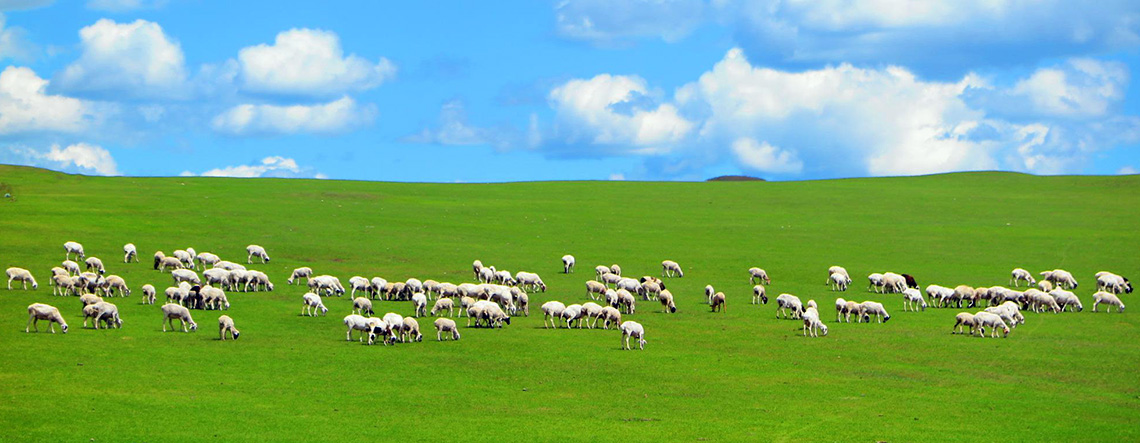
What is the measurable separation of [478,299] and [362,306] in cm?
447

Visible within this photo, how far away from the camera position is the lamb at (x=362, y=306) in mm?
37303

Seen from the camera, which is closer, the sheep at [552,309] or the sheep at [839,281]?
the sheep at [552,309]

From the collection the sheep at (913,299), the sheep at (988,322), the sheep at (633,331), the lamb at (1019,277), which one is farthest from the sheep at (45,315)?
the lamb at (1019,277)

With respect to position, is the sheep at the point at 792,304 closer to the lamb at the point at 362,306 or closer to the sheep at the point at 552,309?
the sheep at the point at 552,309

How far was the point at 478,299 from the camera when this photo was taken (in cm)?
3972

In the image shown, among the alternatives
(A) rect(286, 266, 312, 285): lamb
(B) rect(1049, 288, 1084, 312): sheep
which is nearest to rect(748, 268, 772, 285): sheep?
(B) rect(1049, 288, 1084, 312): sheep

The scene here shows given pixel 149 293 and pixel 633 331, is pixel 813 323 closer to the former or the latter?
pixel 633 331

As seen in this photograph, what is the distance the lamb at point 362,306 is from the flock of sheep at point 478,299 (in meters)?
0.04

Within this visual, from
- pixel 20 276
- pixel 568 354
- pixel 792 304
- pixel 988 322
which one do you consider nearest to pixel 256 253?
pixel 20 276

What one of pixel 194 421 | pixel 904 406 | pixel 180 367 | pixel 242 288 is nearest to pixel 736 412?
pixel 904 406

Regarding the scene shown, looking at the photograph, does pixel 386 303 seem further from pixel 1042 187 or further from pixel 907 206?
pixel 1042 187

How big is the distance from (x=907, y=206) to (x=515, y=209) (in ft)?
105

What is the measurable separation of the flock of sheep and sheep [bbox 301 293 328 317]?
1.6 inches

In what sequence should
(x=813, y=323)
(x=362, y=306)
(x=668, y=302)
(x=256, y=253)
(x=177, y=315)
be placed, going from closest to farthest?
(x=177, y=315)
(x=813, y=323)
(x=362, y=306)
(x=668, y=302)
(x=256, y=253)
